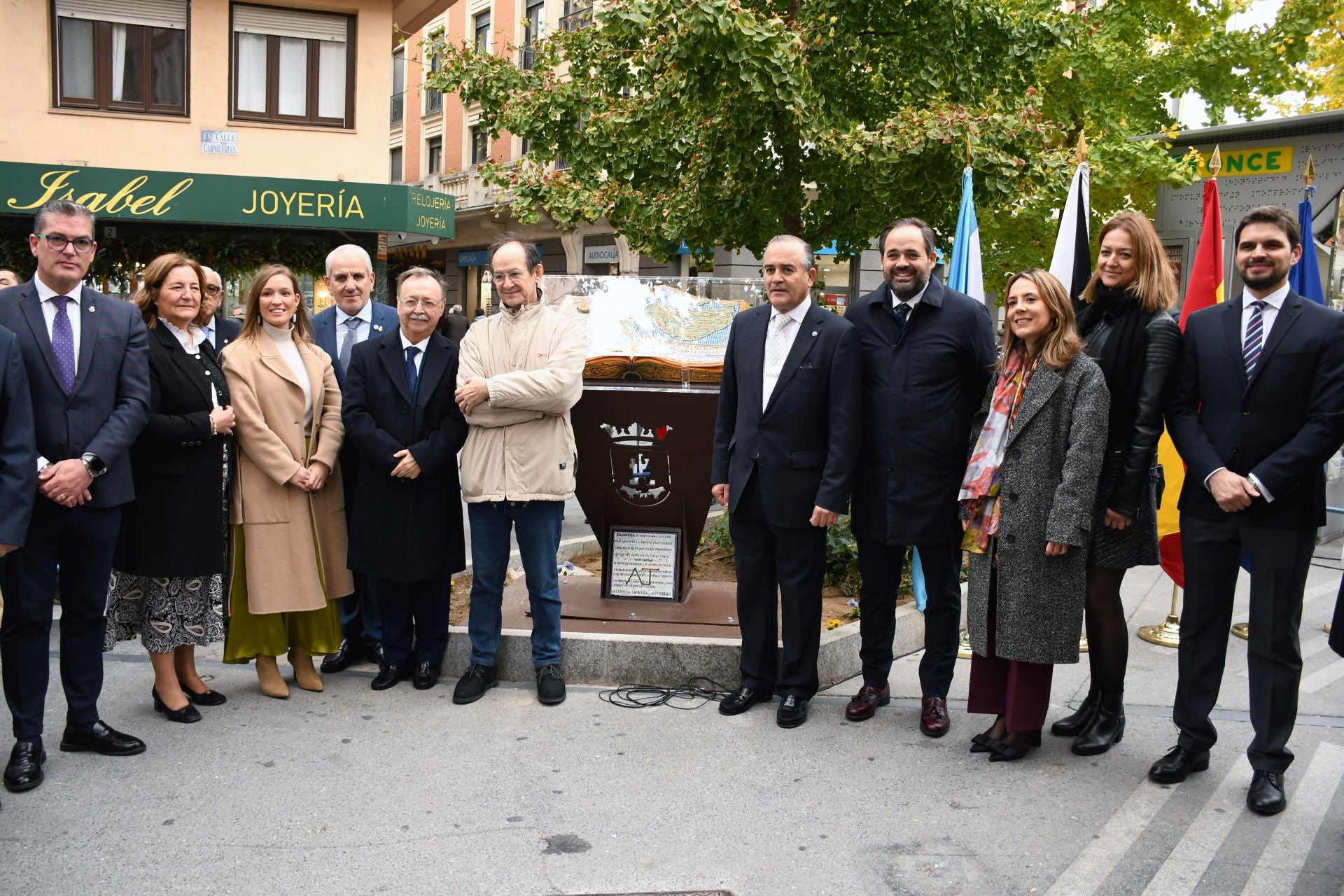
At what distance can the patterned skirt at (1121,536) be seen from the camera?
438 centimetres

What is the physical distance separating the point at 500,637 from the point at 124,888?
223 cm

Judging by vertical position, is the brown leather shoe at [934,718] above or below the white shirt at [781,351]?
below

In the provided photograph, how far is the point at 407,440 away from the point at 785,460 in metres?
1.71

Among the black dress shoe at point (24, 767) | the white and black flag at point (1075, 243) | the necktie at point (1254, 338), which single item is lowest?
the black dress shoe at point (24, 767)

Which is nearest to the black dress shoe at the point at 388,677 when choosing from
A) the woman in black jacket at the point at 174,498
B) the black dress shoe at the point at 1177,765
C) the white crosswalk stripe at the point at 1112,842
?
the woman in black jacket at the point at 174,498

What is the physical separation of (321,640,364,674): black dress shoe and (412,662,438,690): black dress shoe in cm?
46

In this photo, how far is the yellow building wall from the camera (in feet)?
51.2

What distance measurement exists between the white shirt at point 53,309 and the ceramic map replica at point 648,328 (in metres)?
2.31

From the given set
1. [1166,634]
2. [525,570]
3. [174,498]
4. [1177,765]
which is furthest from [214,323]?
[1166,634]

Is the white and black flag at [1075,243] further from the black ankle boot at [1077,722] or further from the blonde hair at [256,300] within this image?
the blonde hair at [256,300]

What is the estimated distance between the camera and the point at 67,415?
412cm

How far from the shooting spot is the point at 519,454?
5.03 m

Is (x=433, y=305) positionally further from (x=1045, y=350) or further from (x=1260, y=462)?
(x=1260, y=462)

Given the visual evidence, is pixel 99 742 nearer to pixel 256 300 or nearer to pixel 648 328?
pixel 256 300
